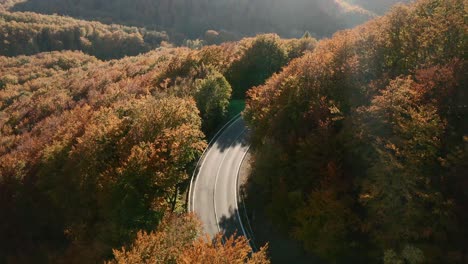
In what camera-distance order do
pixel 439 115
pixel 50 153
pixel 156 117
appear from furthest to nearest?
1. pixel 50 153
2. pixel 156 117
3. pixel 439 115

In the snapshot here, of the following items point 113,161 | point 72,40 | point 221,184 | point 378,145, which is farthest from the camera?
point 72,40

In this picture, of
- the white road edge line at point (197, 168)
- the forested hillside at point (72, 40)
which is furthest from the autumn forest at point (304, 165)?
the forested hillside at point (72, 40)

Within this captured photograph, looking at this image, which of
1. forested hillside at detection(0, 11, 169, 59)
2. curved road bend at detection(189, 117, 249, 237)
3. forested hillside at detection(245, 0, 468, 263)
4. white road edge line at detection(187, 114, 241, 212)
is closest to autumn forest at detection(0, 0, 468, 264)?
forested hillside at detection(245, 0, 468, 263)

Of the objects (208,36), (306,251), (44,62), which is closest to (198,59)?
(306,251)

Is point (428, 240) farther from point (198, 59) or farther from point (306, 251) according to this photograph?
point (198, 59)

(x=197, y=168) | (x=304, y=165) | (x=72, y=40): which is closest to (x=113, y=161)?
(x=197, y=168)

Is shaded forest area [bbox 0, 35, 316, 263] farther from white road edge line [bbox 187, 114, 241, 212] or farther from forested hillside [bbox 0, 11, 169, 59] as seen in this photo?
forested hillside [bbox 0, 11, 169, 59]

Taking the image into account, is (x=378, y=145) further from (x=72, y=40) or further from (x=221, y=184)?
(x=72, y=40)
